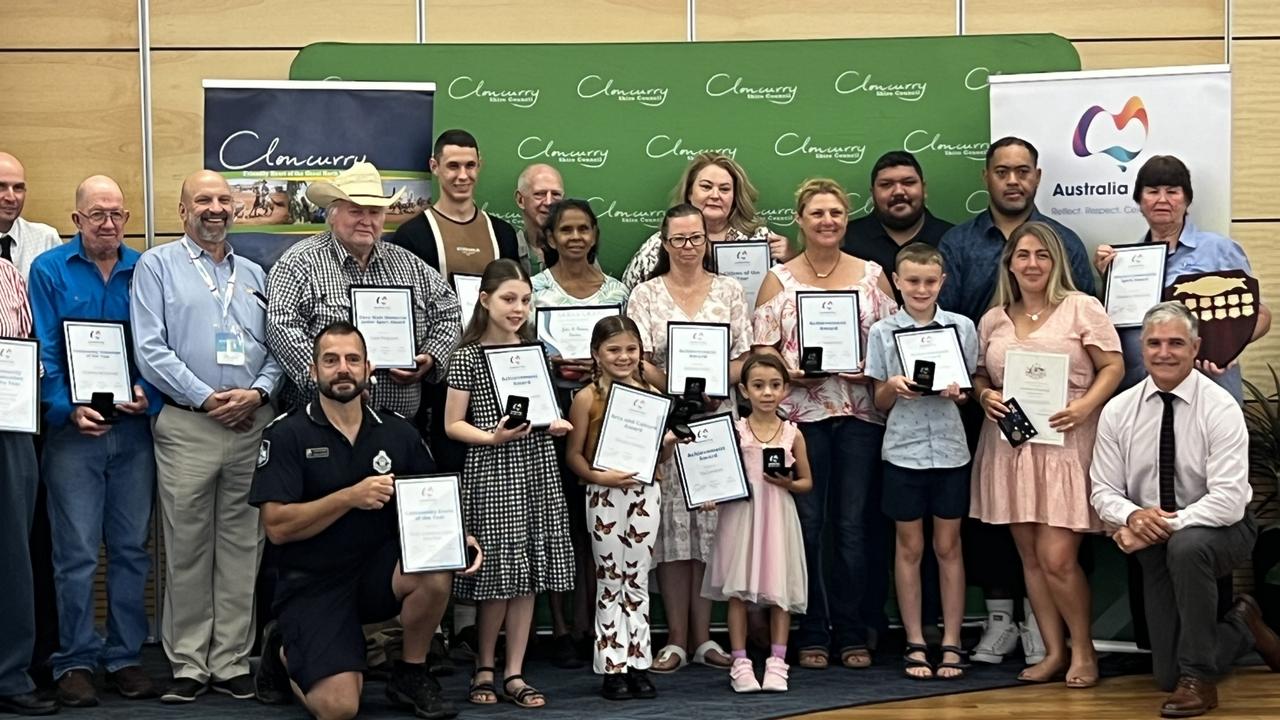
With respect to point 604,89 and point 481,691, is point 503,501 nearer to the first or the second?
point 481,691

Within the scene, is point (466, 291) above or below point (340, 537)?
above

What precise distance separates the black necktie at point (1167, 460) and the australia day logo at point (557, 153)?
261 centimetres

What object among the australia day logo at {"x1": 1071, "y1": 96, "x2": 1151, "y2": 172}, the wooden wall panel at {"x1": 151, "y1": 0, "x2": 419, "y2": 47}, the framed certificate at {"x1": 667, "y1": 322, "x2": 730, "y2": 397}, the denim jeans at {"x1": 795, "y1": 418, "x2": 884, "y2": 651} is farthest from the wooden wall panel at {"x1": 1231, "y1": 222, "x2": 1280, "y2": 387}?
the wooden wall panel at {"x1": 151, "y1": 0, "x2": 419, "y2": 47}

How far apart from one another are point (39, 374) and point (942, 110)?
3.80 metres

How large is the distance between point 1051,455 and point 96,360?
3.44 metres

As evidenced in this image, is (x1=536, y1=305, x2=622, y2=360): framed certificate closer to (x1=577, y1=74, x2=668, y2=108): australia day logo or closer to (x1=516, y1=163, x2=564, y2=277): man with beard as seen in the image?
(x1=516, y1=163, x2=564, y2=277): man with beard

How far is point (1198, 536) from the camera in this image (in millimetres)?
5035

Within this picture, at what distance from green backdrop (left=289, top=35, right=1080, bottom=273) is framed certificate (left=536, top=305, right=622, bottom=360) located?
891 millimetres

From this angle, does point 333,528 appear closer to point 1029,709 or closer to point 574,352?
point 574,352

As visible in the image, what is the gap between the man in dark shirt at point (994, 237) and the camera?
5910 mm

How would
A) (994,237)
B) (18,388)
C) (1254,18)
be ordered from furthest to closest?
1. (1254,18)
2. (994,237)
3. (18,388)

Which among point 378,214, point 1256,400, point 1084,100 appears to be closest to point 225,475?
point 378,214

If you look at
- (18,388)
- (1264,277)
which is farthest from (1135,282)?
(18,388)

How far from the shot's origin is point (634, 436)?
5129mm
